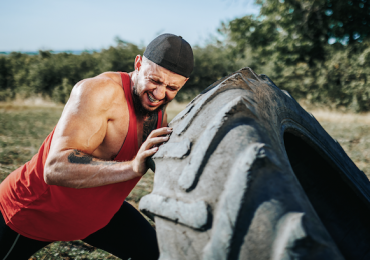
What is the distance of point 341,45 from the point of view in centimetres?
1555

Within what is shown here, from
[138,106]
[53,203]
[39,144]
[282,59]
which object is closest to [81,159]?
[53,203]

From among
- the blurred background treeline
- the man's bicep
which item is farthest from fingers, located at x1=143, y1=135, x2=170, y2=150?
the blurred background treeline

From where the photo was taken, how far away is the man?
135cm

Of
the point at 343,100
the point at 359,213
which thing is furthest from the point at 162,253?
the point at 343,100

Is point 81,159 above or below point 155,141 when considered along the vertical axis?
below

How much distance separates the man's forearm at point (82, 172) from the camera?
1221 mm

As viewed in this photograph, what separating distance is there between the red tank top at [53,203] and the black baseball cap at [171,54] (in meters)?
0.35

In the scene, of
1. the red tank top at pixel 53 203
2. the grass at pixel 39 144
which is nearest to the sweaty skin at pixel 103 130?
the red tank top at pixel 53 203

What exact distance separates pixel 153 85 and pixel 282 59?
60.3ft

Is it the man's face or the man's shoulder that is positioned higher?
the man's face

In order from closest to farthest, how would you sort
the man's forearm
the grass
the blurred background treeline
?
the man's forearm, the grass, the blurred background treeline

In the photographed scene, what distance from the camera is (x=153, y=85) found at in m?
1.67

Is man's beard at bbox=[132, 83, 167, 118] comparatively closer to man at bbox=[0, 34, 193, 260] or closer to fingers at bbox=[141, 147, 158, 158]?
man at bbox=[0, 34, 193, 260]

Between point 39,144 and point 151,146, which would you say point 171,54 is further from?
point 39,144
